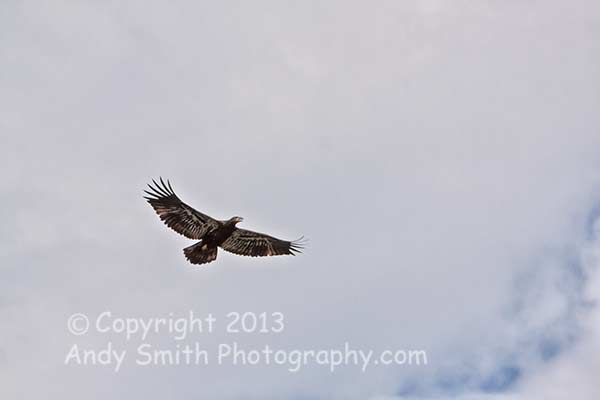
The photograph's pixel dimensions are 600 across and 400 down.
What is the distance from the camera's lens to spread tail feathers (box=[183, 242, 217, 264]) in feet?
195

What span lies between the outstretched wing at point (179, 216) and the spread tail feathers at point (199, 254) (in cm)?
60

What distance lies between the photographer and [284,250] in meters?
61.4

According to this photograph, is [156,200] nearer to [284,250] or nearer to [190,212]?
[190,212]

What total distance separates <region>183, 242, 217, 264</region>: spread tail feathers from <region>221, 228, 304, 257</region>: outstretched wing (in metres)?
1.08

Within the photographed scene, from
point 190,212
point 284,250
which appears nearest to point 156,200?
point 190,212

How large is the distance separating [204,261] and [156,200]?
330 cm

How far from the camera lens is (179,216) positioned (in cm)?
5997

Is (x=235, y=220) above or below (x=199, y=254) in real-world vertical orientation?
above

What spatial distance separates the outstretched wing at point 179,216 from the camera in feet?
195

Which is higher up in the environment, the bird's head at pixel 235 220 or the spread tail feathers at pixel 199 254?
the bird's head at pixel 235 220

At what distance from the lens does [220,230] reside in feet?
197

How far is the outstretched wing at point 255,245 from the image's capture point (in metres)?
60.8

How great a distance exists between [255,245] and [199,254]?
3.05m

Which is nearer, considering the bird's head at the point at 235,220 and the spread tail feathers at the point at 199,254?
the spread tail feathers at the point at 199,254
